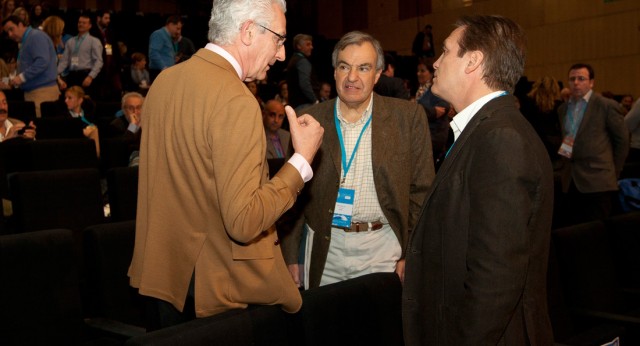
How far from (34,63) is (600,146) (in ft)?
15.6

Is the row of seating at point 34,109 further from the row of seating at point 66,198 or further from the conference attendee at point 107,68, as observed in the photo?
the row of seating at point 66,198

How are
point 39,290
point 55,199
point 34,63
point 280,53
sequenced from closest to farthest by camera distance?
point 280,53
point 39,290
point 55,199
point 34,63

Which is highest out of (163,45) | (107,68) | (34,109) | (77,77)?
(163,45)

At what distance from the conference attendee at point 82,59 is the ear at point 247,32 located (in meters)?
6.12

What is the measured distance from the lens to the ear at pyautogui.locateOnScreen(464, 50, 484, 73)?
1423 mm

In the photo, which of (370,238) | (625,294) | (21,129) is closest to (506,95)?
(370,238)

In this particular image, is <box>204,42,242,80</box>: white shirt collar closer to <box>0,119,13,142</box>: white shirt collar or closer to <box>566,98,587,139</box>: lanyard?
<box>0,119,13,142</box>: white shirt collar

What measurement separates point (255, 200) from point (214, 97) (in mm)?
230

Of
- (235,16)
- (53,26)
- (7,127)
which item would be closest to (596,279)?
(235,16)

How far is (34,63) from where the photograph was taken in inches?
229

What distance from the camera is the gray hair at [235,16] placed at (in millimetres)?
1455

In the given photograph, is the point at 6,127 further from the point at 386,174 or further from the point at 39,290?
the point at 386,174

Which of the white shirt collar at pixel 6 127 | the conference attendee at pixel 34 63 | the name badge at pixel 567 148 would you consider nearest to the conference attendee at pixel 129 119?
the white shirt collar at pixel 6 127

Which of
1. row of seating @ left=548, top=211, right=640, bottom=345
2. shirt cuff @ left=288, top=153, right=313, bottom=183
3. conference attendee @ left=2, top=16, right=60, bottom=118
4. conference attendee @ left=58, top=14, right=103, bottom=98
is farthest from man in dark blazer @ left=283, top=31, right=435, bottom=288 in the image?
conference attendee @ left=58, top=14, right=103, bottom=98
